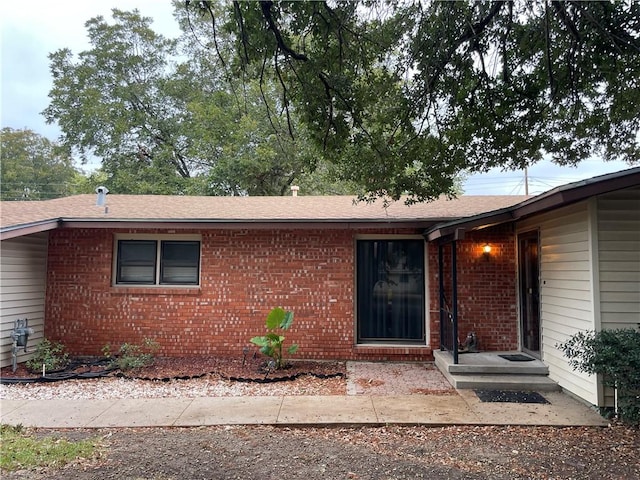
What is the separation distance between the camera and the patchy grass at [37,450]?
136 inches

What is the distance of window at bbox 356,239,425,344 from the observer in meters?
7.48

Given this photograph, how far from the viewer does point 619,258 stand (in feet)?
15.7

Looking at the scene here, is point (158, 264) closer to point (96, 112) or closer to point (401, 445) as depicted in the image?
point (401, 445)

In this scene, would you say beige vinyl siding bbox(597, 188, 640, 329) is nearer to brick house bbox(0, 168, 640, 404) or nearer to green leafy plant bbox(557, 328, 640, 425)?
green leafy plant bbox(557, 328, 640, 425)

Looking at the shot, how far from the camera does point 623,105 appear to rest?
5.80m

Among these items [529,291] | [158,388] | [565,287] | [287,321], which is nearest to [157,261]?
[158,388]

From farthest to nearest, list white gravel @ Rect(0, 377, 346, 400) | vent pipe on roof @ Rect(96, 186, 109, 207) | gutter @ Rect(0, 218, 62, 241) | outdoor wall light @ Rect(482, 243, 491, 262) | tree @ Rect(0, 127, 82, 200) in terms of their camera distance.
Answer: tree @ Rect(0, 127, 82, 200) → vent pipe on roof @ Rect(96, 186, 109, 207) → outdoor wall light @ Rect(482, 243, 491, 262) → gutter @ Rect(0, 218, 62, 241) → white gravel @ Rect(0, 377, 346, 400)

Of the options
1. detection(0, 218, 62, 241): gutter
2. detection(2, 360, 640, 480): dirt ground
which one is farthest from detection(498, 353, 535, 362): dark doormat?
detection(0, 218, 62, 241): gutter

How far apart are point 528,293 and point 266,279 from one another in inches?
177

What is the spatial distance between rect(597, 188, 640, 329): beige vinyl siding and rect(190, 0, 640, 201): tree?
5.40 feet

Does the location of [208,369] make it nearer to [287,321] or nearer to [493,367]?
[287,321]

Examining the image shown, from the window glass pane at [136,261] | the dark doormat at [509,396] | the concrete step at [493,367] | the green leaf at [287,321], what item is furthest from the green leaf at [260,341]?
the dark doormat at [509,396]

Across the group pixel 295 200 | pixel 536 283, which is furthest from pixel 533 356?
pixel 295 200

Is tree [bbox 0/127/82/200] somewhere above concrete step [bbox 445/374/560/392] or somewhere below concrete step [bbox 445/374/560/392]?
above
